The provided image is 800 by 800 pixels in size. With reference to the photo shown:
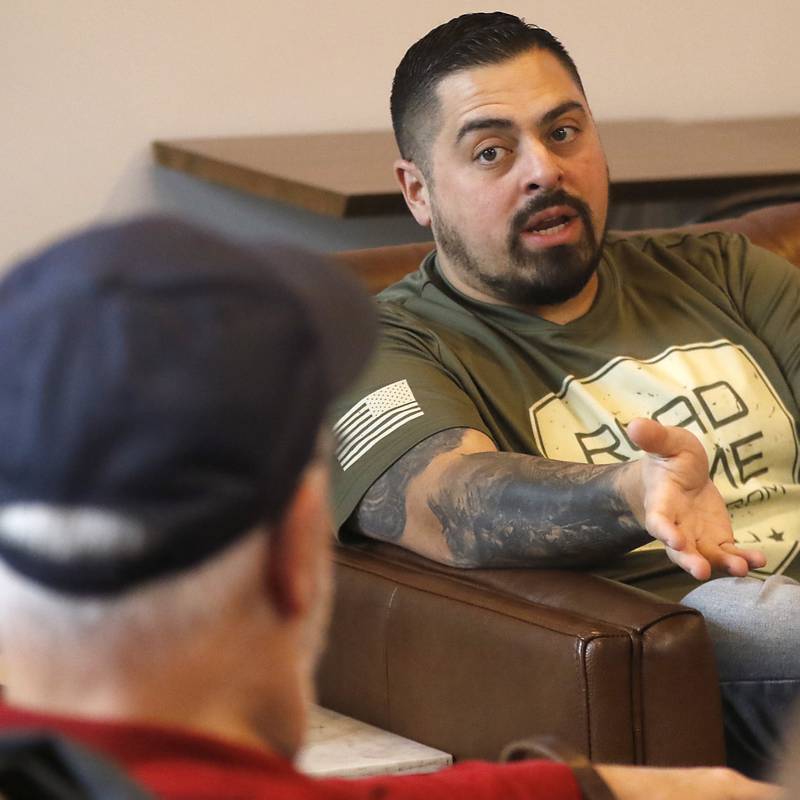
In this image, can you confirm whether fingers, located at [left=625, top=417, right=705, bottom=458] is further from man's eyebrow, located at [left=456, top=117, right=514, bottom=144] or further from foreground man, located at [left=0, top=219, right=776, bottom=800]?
foreground man, located at [left=0, top=219, right=776, bottom=800]

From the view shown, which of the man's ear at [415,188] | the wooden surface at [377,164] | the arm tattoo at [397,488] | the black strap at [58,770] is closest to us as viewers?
the black strap at [58,770]

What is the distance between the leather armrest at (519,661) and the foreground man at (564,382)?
0.05 m

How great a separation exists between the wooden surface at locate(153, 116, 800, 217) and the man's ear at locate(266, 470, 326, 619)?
2.37 meters

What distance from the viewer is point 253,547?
0.72 m

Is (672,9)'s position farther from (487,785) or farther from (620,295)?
(487,785)

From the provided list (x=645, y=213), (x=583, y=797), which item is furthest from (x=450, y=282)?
(x=645, y=213)

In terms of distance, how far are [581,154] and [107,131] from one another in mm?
1594

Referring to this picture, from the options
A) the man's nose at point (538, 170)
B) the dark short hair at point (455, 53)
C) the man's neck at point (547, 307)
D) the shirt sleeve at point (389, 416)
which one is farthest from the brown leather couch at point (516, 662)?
the dark short hair at point (455, 53)

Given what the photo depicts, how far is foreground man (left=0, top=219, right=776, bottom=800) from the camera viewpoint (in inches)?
27.0

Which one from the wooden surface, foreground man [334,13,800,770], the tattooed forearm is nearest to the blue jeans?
foreground man [334,13,800,770]

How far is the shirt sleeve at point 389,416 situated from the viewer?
6.09 ft

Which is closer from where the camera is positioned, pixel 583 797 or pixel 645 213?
pixel 583 797

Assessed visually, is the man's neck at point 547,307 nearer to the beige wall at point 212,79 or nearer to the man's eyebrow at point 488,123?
the man's eyebrow at point 488,123

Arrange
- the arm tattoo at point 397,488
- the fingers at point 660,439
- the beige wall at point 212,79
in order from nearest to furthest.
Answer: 1. the fingers at point 660,439
2. the arm tattoo at point 397,488
3. the beige wall at point 212,79
